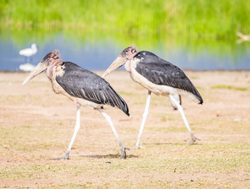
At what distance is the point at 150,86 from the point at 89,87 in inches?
74.4

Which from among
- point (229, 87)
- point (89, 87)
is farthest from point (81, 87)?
point (229, 87)

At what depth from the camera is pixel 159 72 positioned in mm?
13898

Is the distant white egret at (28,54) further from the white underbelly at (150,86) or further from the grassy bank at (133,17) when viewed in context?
the white underbelly at (150,86)

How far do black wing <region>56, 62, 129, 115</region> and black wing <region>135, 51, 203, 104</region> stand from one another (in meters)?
1.55

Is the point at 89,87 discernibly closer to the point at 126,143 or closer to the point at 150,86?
the point at 150,86

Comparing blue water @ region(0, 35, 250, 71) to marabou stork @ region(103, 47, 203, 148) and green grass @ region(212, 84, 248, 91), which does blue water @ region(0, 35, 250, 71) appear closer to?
green grass @ region(212, 84, 248, 91)

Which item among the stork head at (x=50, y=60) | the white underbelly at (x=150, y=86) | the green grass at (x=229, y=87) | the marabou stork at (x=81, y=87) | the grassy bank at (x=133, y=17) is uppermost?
the stork head at (x=50, y=60)

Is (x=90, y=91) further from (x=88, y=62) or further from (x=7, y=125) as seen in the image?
(x=88, y=62)

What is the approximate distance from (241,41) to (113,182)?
90.3ft

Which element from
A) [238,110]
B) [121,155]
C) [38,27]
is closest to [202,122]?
[238,110]

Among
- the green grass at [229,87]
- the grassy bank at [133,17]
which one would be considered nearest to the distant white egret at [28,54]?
the green grass at [229,87]

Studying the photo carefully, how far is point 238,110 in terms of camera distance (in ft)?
60.8

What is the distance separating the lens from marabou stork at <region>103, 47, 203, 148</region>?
44.9 feet

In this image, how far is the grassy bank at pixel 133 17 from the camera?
3778cm
